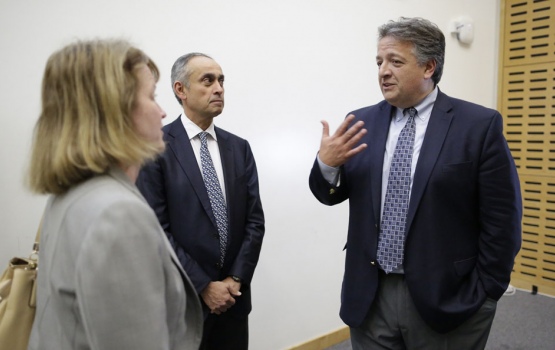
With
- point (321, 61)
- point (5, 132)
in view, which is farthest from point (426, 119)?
point (5, 132)

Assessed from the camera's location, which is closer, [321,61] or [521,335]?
[321,61]

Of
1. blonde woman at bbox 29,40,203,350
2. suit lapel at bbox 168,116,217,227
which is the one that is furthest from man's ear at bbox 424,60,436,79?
blonde woman at bbox 29,40,203,350

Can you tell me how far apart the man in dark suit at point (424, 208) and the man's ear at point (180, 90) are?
2.26 ft

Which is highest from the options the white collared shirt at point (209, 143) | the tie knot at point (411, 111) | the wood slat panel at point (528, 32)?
the wood slat panel at point (528, 32)

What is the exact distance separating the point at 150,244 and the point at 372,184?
3.18 ft

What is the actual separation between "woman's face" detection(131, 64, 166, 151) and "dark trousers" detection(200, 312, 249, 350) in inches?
42.6

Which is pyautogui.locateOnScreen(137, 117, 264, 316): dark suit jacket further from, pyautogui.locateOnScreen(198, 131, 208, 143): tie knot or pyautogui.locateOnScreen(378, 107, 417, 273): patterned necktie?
pyautogui.locateOnScreen(378, 107, 417, 273): patterned necktie

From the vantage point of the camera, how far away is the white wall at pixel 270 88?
1.78m

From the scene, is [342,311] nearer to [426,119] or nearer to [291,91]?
[426,119]

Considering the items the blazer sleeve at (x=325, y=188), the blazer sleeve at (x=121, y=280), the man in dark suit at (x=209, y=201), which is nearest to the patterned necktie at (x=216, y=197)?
the man in dark suit at (x=209, y=201)

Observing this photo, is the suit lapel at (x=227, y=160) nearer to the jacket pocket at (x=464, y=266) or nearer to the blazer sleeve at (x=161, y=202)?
the blazer sleeve at (x=161, y=202)

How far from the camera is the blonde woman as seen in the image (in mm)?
735

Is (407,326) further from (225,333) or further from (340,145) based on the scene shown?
(225,333)

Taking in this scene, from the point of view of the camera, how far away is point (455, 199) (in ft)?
4.75
